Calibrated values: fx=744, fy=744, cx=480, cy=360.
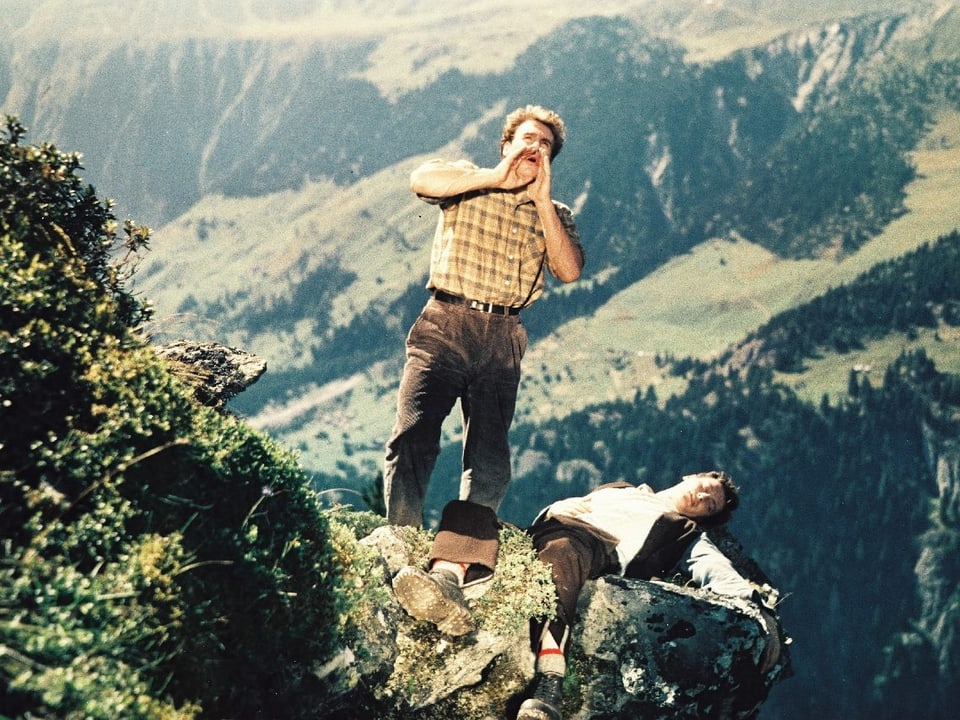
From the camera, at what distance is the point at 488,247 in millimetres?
7719

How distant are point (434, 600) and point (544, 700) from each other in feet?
4.33

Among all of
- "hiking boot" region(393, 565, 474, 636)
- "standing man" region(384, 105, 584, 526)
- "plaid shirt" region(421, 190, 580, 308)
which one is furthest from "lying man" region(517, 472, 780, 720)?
"plaid shirt" region(421, 190, 580, 308)

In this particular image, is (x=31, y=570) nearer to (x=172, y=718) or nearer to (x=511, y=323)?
(x=172, y=718)

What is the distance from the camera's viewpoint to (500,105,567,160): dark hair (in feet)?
24.3

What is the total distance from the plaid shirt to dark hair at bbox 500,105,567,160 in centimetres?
59

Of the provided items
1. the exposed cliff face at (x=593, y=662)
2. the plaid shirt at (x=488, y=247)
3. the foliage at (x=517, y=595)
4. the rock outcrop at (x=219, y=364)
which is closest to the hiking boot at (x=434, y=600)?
the exposed cliff face at (x=593, y=662)

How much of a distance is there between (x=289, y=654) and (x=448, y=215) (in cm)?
454

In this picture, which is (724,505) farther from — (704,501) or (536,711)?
(536,711)

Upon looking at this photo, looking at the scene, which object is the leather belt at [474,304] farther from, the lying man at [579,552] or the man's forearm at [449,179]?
the lying man at [579,552]

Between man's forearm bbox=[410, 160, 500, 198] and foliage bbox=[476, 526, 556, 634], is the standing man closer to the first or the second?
man's forearm bbox=[410, 160, 500, 198]

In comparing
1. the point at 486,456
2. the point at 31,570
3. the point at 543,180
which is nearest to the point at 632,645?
the point at 486,456

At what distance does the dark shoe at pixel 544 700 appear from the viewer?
21.2ft

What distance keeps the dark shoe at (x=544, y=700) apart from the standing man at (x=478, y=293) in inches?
62.8

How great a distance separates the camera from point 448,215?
25.7 feet
